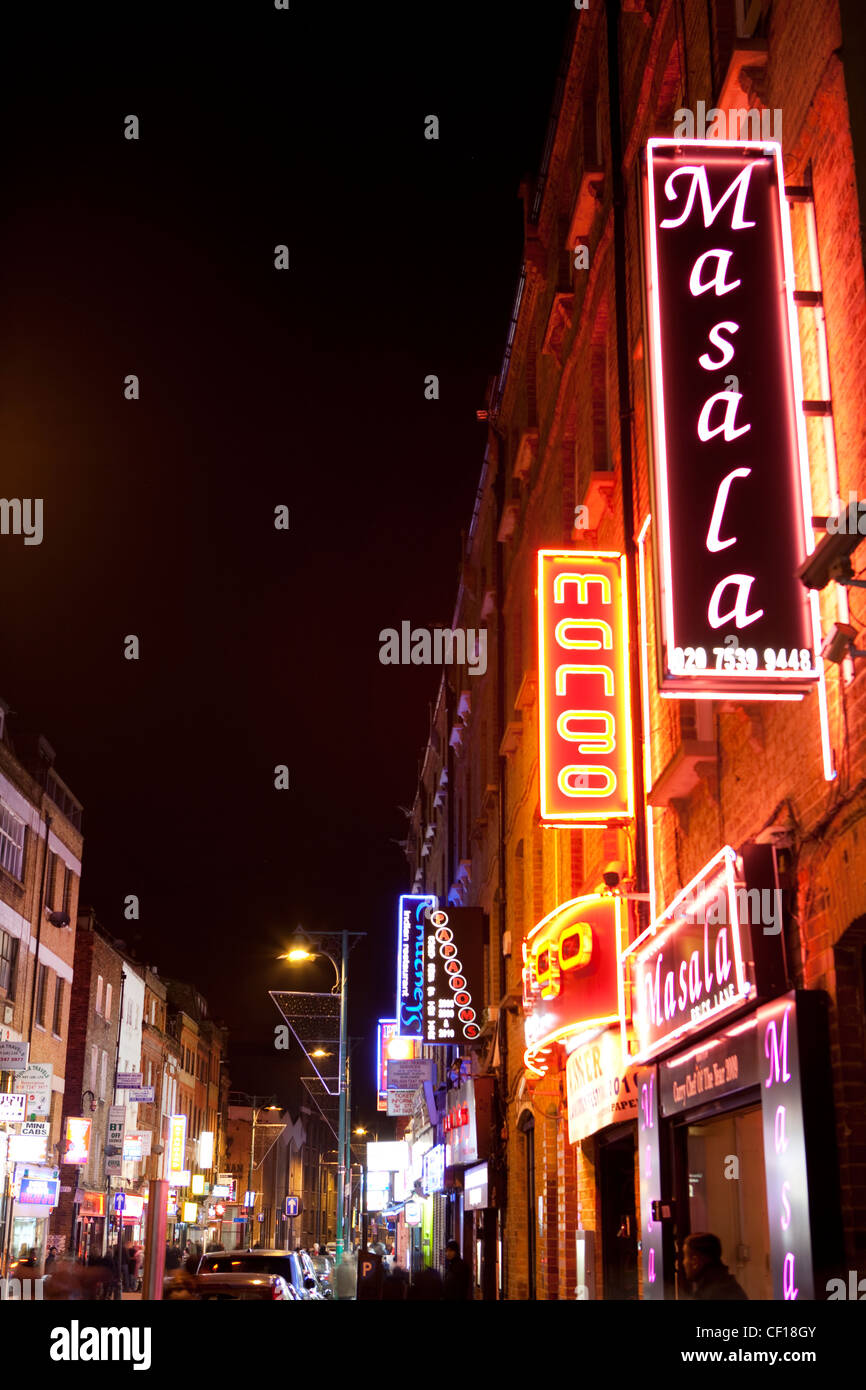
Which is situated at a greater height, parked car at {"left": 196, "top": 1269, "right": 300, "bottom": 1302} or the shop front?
the shop front

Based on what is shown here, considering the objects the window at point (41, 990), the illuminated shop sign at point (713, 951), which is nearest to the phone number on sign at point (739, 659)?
the illuminated shop sign at point (713, 951)

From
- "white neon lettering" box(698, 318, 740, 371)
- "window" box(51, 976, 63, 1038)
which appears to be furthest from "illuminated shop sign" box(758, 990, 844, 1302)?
"window" box(51, 976, 63, 1038)

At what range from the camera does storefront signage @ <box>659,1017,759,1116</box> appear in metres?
7.64

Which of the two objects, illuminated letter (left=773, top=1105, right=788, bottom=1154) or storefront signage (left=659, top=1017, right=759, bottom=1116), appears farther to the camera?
storefront signage (left=659, top=1017, right=759, bottom=1116)

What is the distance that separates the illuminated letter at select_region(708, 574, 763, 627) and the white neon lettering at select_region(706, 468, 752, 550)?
8.7 inches

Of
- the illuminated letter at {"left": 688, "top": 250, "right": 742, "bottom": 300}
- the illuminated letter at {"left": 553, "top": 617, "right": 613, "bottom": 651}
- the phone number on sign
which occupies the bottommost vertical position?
the phone number on sign

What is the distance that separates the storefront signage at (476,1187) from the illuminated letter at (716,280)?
16.9 metres

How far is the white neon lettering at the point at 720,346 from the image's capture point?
25.0ft

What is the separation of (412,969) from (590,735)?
49.7 ft

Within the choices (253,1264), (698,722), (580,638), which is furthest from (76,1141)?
(698,722)

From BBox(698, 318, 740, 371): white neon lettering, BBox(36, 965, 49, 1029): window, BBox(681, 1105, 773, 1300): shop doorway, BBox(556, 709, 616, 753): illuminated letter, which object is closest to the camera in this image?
BBox(698, 318, 740, 371): white neon lettering

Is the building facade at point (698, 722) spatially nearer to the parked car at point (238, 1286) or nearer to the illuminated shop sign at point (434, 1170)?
the parked car at point (238, 1286)

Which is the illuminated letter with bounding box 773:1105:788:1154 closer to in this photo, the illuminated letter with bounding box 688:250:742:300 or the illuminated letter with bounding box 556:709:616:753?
the illuminated letter with bounding box 688:250:742:300
